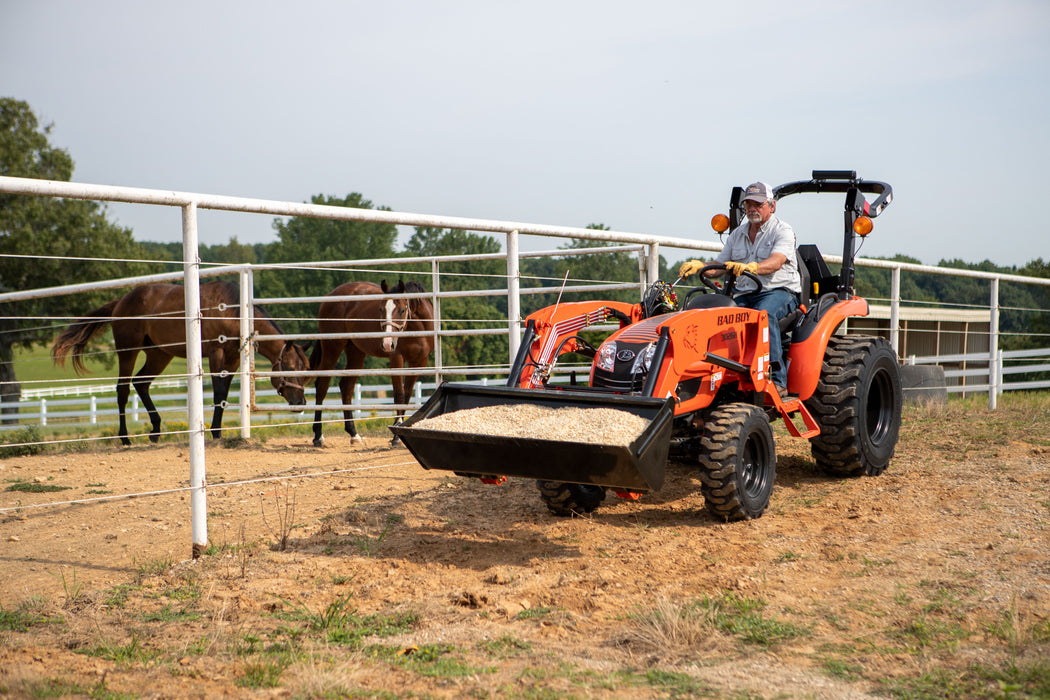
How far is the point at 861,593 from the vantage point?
357cm

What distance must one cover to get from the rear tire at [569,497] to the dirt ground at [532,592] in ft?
0.34

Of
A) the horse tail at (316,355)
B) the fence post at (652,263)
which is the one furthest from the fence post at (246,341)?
the fence post at (652,263)

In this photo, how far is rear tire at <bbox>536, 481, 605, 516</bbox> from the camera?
4.92 meters

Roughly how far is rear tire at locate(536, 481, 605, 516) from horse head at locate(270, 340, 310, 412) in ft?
18.8

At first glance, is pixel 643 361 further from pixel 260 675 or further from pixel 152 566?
pixel 152 566

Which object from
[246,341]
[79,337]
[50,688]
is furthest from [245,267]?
[50,688]

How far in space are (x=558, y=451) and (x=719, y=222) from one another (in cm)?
302

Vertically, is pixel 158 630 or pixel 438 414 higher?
pixel 438 414

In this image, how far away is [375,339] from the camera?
9.59 meters

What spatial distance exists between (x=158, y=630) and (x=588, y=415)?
2079 mm

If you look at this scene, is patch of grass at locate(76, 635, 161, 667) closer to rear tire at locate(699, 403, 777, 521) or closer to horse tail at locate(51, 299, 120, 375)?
rear tire at locate(699, 403, 777, 521)

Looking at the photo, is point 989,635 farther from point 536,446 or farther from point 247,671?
point 247,671

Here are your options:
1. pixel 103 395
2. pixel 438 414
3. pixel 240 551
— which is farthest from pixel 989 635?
pixel 103 395

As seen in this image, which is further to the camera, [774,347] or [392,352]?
[392,352]
